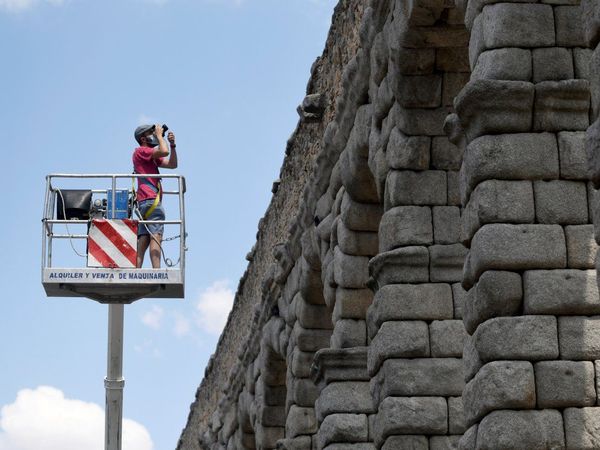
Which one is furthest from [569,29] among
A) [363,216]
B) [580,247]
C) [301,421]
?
[301,421]

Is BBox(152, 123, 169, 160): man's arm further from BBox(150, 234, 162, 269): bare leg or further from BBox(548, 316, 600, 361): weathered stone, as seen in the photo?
BBox(548, 316, 600, 361): weathered stone

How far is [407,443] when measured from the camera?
10.5 m

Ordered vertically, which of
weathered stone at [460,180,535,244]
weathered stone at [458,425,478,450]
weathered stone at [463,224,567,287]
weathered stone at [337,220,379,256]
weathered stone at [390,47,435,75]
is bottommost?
weathered stone at [458,425,478,450]

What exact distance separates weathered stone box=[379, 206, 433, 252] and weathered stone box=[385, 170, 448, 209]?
2.1 inches

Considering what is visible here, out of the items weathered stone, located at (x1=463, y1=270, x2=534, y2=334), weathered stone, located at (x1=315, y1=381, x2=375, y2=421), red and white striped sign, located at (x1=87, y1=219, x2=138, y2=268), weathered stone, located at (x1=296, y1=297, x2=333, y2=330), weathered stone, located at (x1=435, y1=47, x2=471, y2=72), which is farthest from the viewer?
red and white striped sign, located at (x1=87, y1=219, x2=138, y2=268)

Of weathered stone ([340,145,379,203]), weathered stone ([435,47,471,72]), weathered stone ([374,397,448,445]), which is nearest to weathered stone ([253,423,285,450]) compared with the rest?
weathered stone ([340,145,379,203])

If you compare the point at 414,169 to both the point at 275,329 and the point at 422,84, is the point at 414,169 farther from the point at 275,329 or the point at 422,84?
the point at 275,329

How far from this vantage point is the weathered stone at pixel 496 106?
342 inches

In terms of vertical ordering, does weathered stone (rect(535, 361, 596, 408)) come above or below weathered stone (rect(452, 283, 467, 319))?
below

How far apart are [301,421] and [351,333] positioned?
2519 millimetres

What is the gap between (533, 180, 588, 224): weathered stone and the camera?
8703mm

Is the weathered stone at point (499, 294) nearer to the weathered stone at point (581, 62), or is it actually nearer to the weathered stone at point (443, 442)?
the weathered stone at point (581, 62)

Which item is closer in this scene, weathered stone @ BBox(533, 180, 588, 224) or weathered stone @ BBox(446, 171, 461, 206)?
weathered stone @ BBox(533, 180, 588, 224)

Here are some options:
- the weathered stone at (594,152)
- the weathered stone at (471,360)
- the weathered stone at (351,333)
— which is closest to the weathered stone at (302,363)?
the weathered stone at (351,333)
